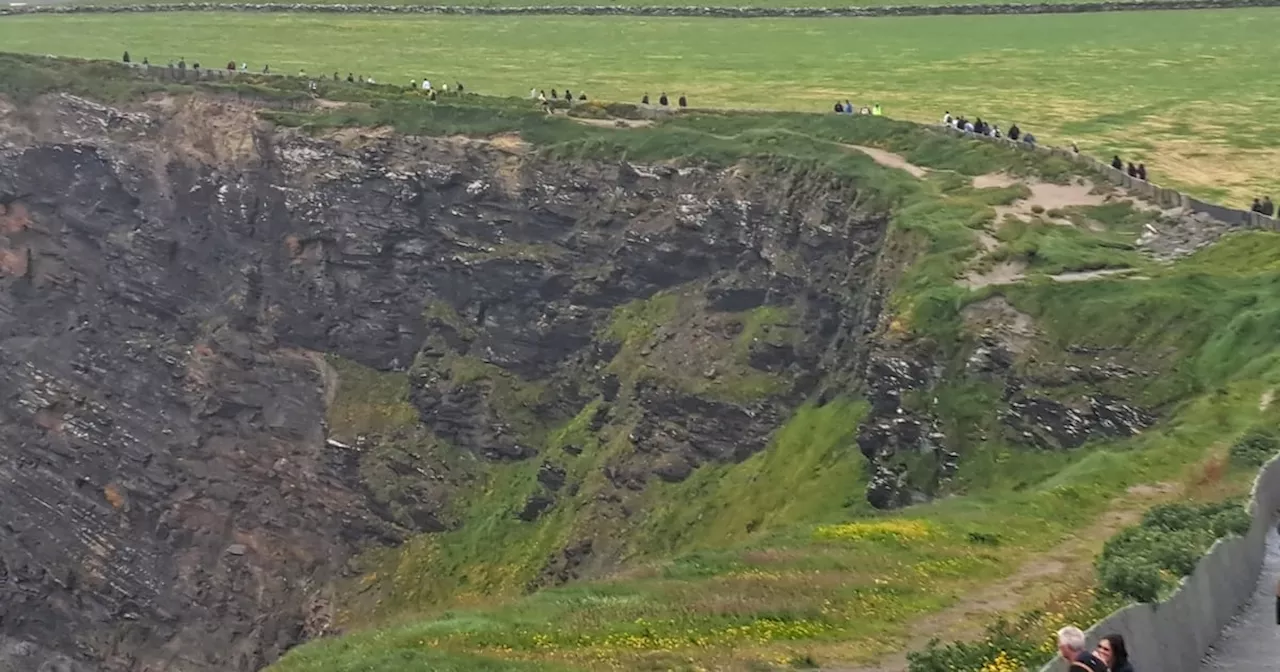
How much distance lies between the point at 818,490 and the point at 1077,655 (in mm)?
38581

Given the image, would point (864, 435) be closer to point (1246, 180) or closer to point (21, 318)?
point (1246, 180)

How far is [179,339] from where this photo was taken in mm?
90688

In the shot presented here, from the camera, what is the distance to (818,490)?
5397 centimetres

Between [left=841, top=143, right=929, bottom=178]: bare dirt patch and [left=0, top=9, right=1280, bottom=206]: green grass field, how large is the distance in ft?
32.2

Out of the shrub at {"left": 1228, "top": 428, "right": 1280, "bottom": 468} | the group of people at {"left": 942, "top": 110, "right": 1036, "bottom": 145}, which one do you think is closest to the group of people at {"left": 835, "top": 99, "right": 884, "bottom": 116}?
the group of people at {"left": 942, "top": 110, "right": 1036, "bottom": 145}

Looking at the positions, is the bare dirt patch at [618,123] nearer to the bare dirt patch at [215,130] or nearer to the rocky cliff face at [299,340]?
the rocky cliff face at [299,340]

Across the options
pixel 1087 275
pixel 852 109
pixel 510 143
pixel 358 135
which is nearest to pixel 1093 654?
pixel 1087 275

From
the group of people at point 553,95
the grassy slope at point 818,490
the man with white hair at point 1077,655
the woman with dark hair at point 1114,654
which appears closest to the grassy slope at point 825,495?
the grassy slope at point 818,490

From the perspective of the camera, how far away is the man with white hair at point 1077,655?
50.0ft

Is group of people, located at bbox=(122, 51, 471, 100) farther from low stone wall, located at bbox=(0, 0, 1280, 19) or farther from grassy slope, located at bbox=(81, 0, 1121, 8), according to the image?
grassy slope, located at bbox=(81, 0, 1121, 8)

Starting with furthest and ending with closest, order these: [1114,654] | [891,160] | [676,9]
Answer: [676,9]
[891,160]
[1114,654]

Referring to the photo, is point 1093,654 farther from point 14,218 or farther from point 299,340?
point 14,218

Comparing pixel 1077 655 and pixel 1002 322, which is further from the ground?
pixel 1077 655

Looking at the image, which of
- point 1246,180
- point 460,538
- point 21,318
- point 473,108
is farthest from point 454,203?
point 1246,180
